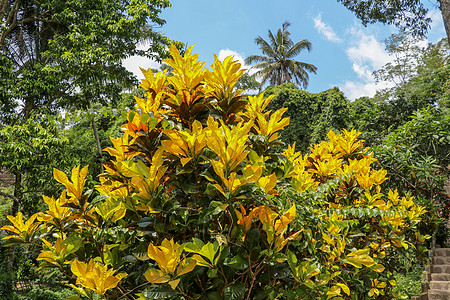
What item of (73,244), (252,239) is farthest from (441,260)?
(73,244)

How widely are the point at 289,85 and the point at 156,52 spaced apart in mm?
8461

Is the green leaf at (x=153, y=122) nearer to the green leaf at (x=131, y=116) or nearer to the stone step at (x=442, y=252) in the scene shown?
the green leaf at (x=131, y=116)

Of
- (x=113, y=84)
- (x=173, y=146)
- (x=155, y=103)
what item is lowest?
(x=173, y=146)

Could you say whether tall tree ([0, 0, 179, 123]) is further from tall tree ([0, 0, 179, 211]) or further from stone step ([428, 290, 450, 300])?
stone step ([428, 290, 450, 300])

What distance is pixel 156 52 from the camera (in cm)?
855

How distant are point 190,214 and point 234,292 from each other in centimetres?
23

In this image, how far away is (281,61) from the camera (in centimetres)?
1845

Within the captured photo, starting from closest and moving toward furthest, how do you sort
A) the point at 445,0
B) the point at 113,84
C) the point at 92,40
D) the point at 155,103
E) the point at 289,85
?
the point at 155,103 < the point at 445,0 < the point at 92,40 < the point at 113,84 < the point at 289,85

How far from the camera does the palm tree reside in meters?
18.3

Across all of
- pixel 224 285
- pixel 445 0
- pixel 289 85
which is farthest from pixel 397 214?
pixel 289 85

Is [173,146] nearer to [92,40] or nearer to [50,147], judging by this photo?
[50,147]

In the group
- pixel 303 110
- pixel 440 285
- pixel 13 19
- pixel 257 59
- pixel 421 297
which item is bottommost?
pixel 421 297

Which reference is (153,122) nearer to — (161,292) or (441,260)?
(161,292)

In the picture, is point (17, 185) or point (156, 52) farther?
point (156, 52)
